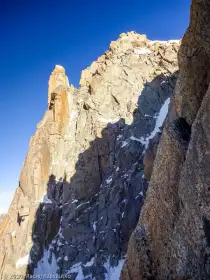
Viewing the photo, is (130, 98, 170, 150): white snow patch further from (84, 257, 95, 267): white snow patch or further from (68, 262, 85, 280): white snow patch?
(68, 262, 85, 280): white snow patch

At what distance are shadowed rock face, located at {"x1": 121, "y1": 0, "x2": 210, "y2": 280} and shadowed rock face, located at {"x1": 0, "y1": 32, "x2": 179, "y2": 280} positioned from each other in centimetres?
3073

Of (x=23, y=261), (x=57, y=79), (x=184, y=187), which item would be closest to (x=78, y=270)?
(x=23, y=261)

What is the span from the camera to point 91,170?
241 feet

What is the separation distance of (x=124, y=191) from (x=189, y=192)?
154 feet

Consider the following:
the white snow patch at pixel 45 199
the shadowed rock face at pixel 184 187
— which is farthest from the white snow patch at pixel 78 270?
the shadowed rock face at pixel 184 187

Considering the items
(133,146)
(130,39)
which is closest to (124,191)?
(133,146)

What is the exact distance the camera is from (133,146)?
228 feet

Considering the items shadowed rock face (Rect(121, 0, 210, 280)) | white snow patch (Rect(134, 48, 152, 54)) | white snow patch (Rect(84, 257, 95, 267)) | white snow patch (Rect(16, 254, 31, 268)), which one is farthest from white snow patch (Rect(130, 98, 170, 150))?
shadowed rock face (Rect(121, 0, 210, 280))

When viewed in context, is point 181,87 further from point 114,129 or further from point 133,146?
point 114,129

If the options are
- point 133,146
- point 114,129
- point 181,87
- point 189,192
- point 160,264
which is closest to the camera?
point 189,192

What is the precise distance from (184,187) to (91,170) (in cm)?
5603

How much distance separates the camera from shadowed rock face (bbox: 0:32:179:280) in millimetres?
61719

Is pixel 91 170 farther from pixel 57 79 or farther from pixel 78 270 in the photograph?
pixel 57 79

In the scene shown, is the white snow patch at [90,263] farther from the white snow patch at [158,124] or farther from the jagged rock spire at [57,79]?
the jagged rock spire at [57,79]
